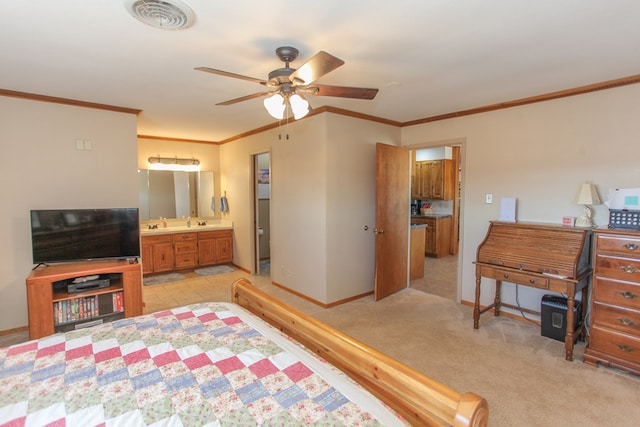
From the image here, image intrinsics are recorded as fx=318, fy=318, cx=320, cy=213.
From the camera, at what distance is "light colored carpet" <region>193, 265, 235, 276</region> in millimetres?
5404

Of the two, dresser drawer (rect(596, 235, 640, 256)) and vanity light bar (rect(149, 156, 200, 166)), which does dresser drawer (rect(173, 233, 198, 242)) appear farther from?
dresser drawer (rect(596, 235, 640, 256))

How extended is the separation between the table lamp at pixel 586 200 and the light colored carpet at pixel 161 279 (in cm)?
520

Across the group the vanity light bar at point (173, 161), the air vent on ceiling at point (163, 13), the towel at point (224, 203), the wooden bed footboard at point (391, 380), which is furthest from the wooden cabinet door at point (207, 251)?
the air vent on ceiling at point (163, 13)

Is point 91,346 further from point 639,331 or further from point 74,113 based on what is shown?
point 639,331

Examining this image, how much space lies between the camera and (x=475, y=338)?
10.0 feet

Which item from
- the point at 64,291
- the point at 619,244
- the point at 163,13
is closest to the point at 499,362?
the point at 619,244

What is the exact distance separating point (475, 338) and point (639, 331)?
1167 millimetres

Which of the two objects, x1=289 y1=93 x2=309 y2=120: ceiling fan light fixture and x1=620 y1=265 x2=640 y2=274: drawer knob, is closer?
x1=289 y1=93 x2=309 y2=120: ceiling fan light fixture

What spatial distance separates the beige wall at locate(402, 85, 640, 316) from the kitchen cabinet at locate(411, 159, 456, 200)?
2694 millimetres

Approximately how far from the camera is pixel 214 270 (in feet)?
18.3

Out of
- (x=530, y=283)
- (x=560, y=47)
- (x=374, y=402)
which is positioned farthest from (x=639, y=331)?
(x=374, y=402)

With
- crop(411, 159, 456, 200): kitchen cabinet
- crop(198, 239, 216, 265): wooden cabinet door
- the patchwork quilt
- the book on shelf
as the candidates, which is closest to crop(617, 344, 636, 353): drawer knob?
the patchwork quilt

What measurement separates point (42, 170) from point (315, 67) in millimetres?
3219

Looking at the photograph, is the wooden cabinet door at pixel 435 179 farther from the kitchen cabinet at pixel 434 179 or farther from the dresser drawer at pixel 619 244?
the dresser drawer at pixel 619 244
